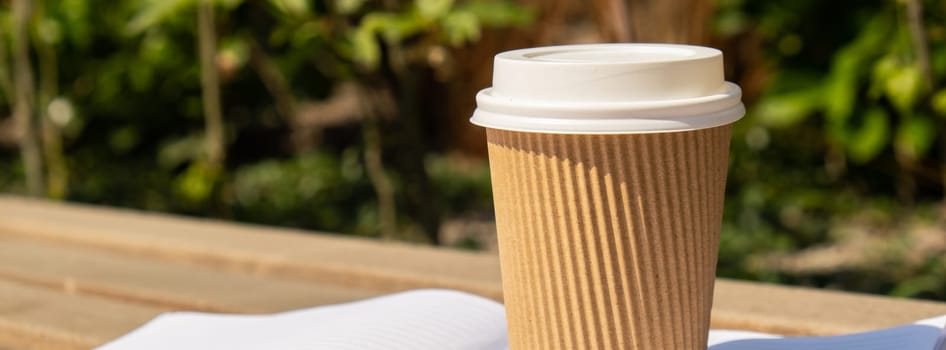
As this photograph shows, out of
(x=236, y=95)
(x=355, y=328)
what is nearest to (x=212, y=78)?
(x=355, y=328)

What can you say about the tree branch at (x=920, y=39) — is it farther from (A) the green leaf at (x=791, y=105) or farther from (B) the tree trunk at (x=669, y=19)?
(B) the tree trunk at (x=669, y=19)

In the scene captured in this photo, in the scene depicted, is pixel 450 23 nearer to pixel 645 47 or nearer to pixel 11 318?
pixel 11 318

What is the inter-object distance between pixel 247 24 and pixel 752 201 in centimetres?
180

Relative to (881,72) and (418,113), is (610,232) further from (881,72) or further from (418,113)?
(418,113)

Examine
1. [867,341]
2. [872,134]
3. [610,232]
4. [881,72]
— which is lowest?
[872,134]

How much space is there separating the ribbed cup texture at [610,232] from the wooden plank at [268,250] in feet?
1.99

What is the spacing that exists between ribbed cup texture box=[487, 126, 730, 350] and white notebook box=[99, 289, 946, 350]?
19cm

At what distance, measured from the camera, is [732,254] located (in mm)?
3100

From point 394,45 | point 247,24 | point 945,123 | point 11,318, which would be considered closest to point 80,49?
point 247,24

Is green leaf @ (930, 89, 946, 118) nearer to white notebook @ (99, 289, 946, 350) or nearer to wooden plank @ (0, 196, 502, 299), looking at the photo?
wooden plank @ (0, 196, 502, 299)

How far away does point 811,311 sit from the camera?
1483mm

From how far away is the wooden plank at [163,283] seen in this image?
5.57 feet

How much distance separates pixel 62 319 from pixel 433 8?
1010 mm

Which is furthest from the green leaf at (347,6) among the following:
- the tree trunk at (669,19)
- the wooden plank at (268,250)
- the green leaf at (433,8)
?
the tree trunk at (669,19)
